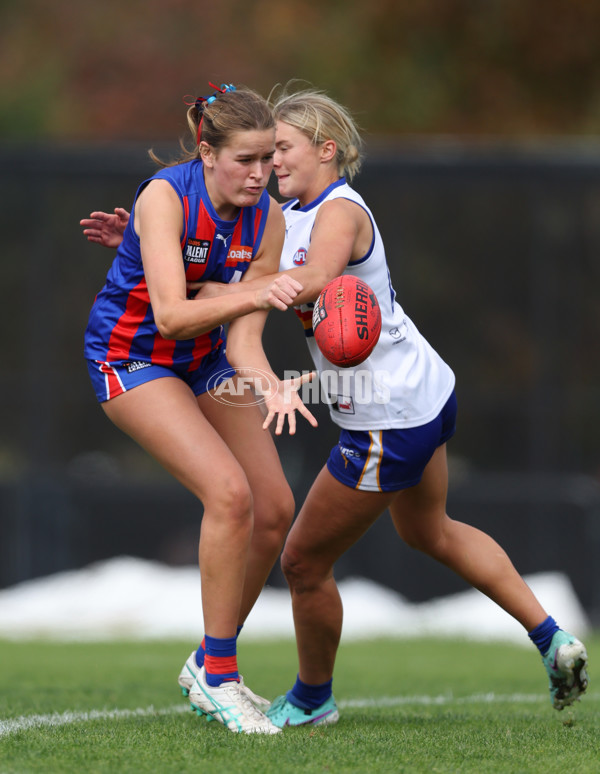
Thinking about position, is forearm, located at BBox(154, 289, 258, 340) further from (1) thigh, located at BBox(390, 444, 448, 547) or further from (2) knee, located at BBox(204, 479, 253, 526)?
(1) thigh, located at BBox(390, 444, 448, 547)

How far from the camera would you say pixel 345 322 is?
3697 millimetres

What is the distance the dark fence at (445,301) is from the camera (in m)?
10.9

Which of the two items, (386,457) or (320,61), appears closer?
(386,457)

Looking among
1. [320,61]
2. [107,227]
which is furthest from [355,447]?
[320,61]

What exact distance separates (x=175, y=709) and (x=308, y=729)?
82cm

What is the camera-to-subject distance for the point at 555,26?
60.4ft

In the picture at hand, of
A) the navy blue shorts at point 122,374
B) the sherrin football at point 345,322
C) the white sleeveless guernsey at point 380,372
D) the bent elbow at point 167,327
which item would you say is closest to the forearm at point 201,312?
the bent elbow at point 167,327

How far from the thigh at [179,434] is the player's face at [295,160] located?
0.87 metres

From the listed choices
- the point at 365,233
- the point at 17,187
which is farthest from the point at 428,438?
the point at 17,187

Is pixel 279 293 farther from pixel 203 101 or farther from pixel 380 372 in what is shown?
pixel 203 101

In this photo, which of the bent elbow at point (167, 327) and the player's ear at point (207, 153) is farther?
the player's ear at point (207, 153)

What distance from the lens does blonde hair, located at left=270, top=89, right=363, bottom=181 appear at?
13.8 ft

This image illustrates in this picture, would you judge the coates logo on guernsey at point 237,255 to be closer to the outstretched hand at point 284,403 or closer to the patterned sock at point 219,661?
the outstretched hand at point 284,403

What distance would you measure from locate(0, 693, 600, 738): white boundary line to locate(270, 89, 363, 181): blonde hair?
229 centimetres
